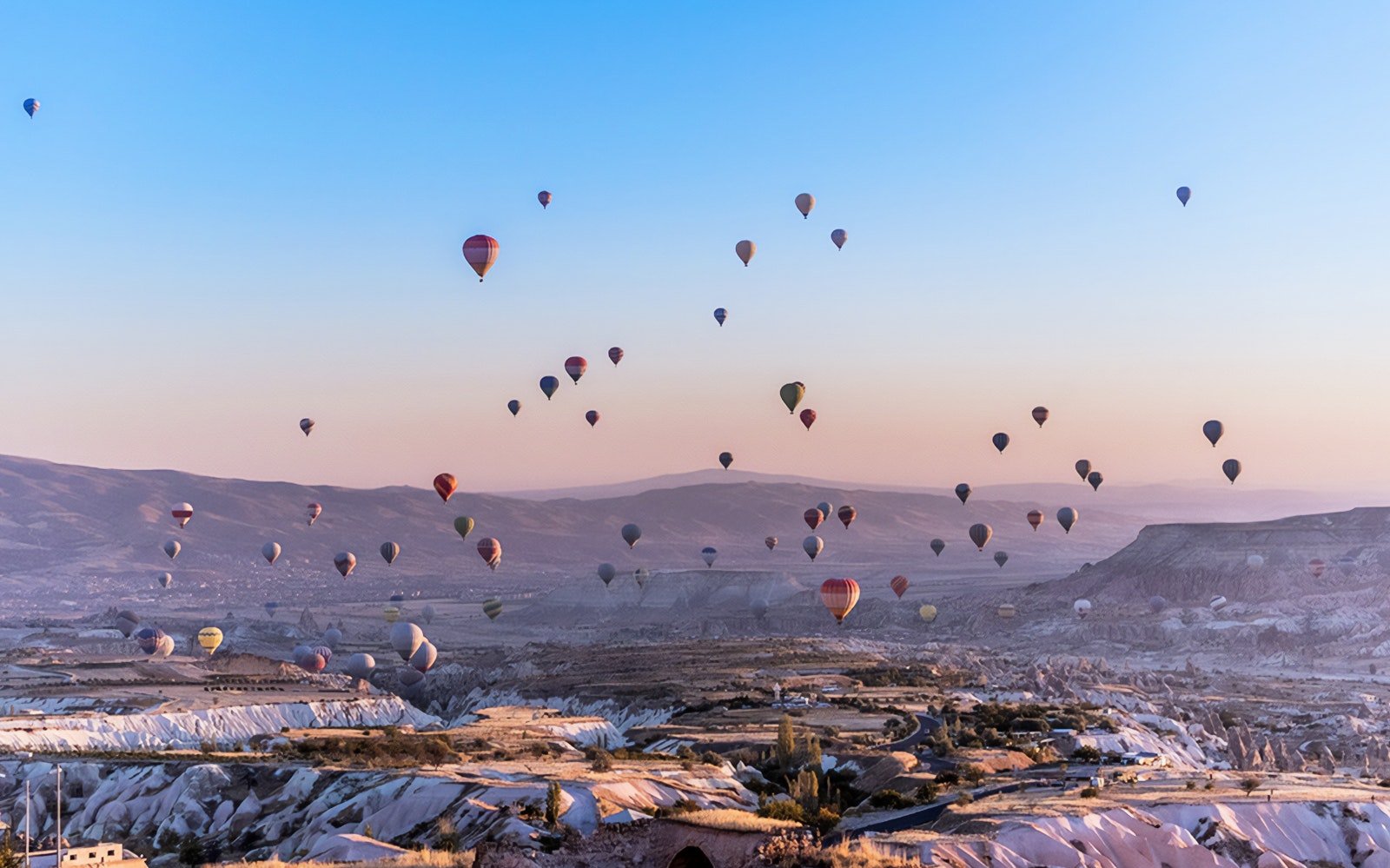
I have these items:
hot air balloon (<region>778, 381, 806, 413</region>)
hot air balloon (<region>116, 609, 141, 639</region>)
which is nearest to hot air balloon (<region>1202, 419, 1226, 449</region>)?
hot air balloon (<region>778, 381, 806, 413</region>)

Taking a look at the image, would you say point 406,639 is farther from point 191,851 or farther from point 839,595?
point 191,851

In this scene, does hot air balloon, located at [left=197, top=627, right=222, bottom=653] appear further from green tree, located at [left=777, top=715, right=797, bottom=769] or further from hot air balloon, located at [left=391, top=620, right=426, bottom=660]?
green tree, located at [left=777, top=715, right=797, bottom=769]

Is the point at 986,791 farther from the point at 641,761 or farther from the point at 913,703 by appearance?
the point at 913,703

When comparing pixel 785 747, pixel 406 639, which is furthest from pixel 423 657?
pixel 785 747

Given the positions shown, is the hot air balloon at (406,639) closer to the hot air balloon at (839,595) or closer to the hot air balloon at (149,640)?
the hot air balloon at (149,640)

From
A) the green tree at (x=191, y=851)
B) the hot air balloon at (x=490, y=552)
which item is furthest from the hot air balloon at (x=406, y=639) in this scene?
the green tree at (x=191, y=851)
